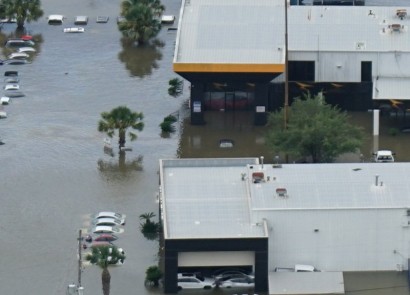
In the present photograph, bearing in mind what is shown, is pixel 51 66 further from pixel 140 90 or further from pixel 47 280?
pixel 47 280

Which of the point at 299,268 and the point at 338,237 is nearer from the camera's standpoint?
the point at 299,268

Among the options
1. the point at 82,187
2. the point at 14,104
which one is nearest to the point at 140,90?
the point at 14,104

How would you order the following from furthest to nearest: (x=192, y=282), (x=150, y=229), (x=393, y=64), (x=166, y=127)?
(x=393, y=64) < (x=166, y=127) < (x=150, y=229) < (x=192, y=282)

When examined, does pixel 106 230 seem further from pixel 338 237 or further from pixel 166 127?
pixel 166 127

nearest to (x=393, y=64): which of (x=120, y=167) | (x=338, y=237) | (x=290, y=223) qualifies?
(x=120, y=167)

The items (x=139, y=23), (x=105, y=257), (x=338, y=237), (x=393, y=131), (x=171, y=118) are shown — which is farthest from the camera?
(x=139, y=23)

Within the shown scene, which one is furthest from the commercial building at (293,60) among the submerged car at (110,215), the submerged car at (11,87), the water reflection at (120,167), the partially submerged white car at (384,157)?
the submerged car at (110,215)

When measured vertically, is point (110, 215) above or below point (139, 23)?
below
